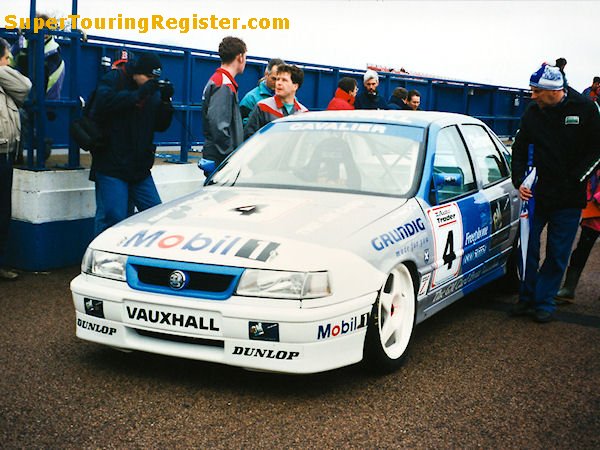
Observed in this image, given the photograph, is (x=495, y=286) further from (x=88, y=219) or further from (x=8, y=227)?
(x=8, y=227)

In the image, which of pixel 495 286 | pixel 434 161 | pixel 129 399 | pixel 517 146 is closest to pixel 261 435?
pixel 129 399

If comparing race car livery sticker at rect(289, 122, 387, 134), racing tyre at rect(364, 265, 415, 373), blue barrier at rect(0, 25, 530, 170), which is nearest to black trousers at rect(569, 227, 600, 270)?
race car livery sticker at rect(289, 122, 387, 134)

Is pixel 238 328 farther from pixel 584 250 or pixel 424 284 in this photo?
pixel 584 250

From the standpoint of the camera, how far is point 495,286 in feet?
23.0

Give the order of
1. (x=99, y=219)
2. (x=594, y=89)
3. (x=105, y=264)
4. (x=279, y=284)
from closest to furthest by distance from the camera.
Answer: (x=279, y=284)
(x=105, y=264)
(x=99, y=219)
(x=594, y=89)

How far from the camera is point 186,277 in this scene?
4.07 meters

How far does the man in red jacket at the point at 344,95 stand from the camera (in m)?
9.12

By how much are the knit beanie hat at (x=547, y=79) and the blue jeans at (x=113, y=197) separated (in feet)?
10.2

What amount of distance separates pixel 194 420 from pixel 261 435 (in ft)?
1.15

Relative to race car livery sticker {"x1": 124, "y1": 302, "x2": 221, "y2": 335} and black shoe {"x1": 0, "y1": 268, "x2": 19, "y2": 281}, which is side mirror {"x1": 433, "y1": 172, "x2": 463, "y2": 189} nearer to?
race car livery sticker {"x1": 124, "y1": 302, "x2": 221, "y2": 335}

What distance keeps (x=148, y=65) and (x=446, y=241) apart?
8.88ft

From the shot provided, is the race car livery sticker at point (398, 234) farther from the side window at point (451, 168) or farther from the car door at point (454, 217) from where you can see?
the side window at point (451, 168)

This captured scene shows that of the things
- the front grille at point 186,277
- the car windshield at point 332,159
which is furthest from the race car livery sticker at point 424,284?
the front grille at point 186,277

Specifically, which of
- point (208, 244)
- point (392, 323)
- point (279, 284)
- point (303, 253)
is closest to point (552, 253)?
point (392, 323)
